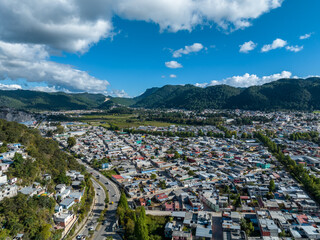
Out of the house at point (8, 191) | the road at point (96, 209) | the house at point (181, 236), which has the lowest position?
the road at point (96, 209)

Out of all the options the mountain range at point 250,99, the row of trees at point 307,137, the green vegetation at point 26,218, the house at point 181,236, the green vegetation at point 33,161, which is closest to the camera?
the green vegetation at point 26,218

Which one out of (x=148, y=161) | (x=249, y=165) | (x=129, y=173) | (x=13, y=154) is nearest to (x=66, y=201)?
(x=13, y=154)

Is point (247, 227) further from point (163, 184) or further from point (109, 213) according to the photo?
point (109, 213)

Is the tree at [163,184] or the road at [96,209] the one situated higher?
the tree at [163,184]

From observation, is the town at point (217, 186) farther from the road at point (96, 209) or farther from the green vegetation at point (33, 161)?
the green vegetation at point (33, 161)

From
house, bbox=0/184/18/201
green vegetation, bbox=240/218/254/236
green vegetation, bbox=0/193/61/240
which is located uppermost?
house, bbox=0/184/18/201

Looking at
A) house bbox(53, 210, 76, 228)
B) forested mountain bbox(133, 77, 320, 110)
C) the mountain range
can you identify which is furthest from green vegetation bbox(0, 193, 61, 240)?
the mountain range

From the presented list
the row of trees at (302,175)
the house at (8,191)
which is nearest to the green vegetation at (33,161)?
the house at (8,191)

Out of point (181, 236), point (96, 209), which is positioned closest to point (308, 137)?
point (181, 236)

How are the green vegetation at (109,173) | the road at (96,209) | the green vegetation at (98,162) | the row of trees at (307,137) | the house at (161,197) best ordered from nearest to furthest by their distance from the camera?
the road at (96,209)
the house at (161,197)
the green vegetation at (109,173)
the green vegetation at (98,162)
the row of trees at (307,137)

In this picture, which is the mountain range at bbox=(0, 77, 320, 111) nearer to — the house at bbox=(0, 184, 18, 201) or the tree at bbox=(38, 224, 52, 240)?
the tree at bbox=(38, 224, 52, 240)
